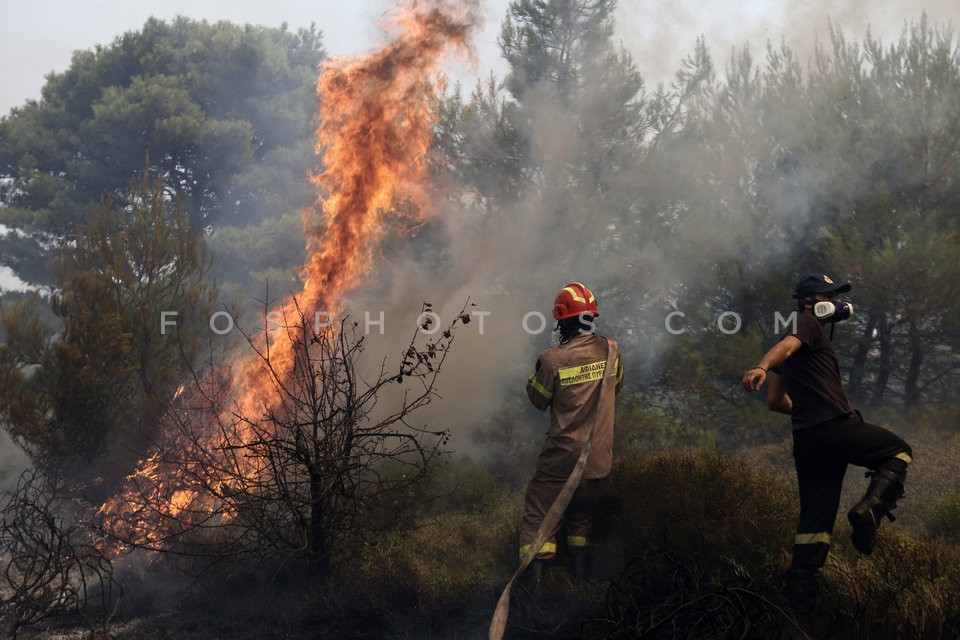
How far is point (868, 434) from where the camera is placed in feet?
14.4

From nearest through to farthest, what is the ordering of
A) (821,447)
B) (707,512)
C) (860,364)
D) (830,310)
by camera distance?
(821,447)
(830,310)
(707,512)
(860,364)

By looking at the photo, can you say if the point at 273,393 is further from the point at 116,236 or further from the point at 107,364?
the point at 116,236

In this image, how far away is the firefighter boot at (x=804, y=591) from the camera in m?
4.35

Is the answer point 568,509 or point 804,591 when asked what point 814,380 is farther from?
point 568,509

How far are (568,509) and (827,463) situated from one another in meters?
1.85

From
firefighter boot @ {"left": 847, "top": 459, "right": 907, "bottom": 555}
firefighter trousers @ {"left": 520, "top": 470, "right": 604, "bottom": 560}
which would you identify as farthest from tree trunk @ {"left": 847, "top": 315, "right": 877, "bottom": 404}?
firefighter boot @ {"left": 847, "top": 459, "right": 907, "bottom": 555}

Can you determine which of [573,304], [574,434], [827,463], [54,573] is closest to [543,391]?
[574,434]

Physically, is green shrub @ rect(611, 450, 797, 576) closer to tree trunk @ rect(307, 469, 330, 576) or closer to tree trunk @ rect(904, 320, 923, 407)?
tree trunk @ rect(307, 469, 330, 576)

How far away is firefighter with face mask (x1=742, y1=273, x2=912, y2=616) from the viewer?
4.23 meters

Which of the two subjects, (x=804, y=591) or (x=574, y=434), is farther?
(x=574, y=434)

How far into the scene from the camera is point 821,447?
4484 mm

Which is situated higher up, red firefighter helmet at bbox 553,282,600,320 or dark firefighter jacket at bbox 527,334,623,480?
red firefighter helmet at bbox 553,282,600,320

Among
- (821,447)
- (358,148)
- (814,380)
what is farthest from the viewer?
(358,148)

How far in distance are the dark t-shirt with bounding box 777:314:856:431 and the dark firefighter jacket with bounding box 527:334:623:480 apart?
4.45ft
